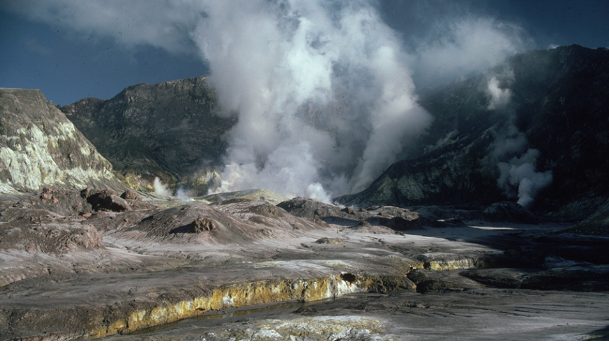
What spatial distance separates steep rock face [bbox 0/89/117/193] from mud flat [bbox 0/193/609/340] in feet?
134

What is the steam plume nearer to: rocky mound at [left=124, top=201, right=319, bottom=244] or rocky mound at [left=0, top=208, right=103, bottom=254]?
rocky mound at [left=124, top=201, right=319, bottom=244]

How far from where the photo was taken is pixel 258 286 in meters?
40.0

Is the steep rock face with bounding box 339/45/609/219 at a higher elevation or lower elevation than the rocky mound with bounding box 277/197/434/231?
higher

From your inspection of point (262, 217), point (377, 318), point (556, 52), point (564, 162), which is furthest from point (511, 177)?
point (377, 318)

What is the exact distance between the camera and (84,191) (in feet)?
304

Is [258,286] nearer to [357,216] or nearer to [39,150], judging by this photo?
[357,216]

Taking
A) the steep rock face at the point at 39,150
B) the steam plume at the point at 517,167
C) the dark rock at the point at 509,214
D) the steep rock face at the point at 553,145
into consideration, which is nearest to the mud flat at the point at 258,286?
the steep rock face at the point at 39,150

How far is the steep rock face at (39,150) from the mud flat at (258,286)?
40.8 m

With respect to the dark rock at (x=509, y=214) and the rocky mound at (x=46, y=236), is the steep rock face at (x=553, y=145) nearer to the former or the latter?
the dark rock at (x=509, y=214)

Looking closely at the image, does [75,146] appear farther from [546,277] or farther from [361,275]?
[546,277]

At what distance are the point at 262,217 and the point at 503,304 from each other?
6026 centimetres

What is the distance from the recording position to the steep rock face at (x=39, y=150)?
365ft

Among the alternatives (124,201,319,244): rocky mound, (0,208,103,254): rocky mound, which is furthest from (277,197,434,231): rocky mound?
Result: (0,208,103,254): rocky mound

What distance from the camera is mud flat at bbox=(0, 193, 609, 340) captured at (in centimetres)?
2623
